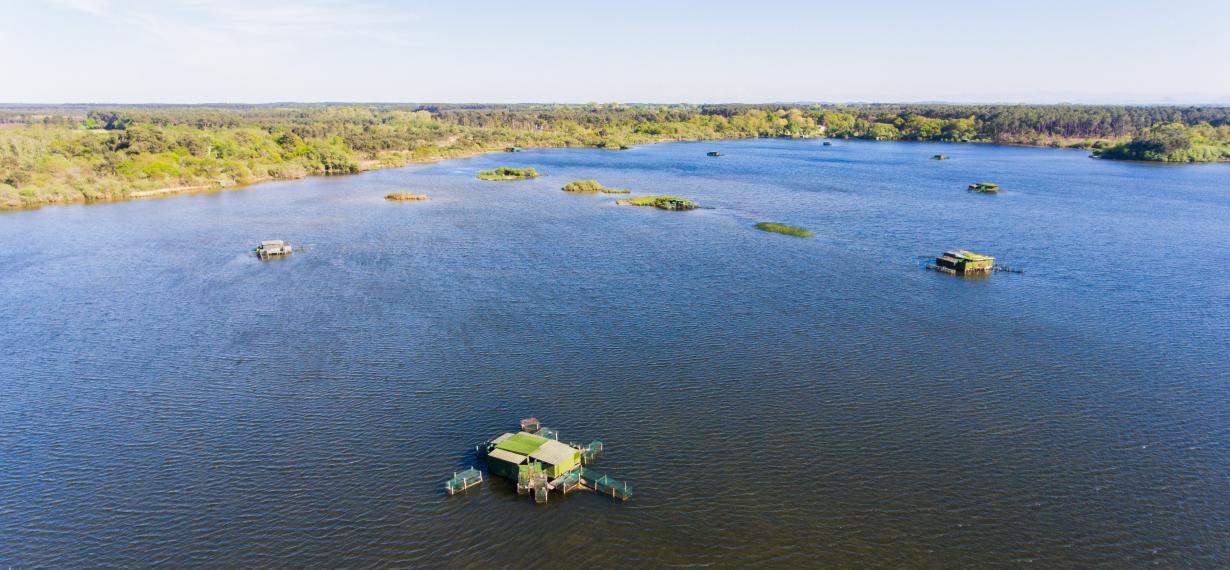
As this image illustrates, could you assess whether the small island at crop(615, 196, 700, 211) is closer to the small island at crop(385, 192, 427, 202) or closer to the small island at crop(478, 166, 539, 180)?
the small island at crop(385, 192, 427, 202)

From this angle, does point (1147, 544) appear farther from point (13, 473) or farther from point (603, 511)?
point (13, 473)

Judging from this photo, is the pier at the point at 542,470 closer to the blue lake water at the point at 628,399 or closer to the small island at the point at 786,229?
the blue lake water at the point at 628,399

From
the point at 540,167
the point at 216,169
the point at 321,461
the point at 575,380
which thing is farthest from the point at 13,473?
the point at 540,167

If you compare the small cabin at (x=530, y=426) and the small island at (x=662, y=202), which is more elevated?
the small island at (x=662, y=202)

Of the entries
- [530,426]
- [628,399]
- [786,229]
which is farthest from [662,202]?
[530,426]

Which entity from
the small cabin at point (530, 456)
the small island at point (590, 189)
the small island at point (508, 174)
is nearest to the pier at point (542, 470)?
the small cabin at point (530, 456)
